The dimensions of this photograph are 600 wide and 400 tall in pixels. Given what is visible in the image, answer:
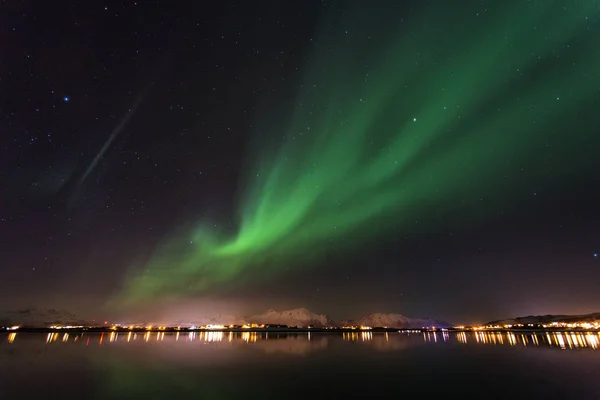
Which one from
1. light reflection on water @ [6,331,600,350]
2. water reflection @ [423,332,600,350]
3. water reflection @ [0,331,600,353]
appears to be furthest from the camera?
light reflection on water @ [6,331,600,350]

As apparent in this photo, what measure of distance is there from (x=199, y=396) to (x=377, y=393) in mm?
11233

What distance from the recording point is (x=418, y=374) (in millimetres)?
31219

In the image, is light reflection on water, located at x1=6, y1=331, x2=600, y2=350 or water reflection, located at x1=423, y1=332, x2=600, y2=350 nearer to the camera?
water reflection, located at x1=423, y1=332, x2=600, y2=350

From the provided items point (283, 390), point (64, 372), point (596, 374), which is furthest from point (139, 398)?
point (596, 374)

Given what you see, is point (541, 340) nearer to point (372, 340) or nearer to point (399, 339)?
point (399, 339)

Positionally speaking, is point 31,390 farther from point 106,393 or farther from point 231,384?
point 231,384

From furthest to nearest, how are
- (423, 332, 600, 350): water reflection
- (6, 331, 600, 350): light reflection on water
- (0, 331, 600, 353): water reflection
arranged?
→ (6, 331, 600, 350): light reflection on water → (0, 331, 600, 353): water reflection → (423, 332, 600, 350): water reflection

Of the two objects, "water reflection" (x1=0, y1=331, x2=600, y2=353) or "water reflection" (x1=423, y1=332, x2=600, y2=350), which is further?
"water reflection" (x1=0, y1=331, x2=600, y2=353)

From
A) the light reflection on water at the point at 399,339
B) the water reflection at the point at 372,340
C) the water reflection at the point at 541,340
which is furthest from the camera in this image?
the light reflection on water at the point at 399,339

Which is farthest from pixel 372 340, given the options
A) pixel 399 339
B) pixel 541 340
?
pixel 541 340

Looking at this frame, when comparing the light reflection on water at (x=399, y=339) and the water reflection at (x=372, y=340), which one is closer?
the water reflection at (x=372, y=340)

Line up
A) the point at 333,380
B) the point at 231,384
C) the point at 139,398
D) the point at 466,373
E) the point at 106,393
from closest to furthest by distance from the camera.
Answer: the point at 139,398 → the point at 106,393 → the point at 231,384 → the point at 333,380 → the point at 466,373

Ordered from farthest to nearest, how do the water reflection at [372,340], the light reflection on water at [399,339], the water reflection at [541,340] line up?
the light reflection on water at [399,339], the water reflection at [372,340], the water reflection at [541,340]

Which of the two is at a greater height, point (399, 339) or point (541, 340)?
point (399, 339)
